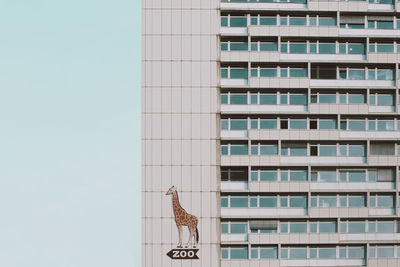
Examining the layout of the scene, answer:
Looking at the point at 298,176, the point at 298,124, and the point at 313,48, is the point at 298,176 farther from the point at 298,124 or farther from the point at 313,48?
the point at 313,48

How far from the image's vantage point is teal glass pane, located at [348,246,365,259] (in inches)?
1657

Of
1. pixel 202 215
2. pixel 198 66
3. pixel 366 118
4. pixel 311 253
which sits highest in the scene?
pixel 198 66

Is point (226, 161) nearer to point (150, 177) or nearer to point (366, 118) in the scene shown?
point (150, 177)

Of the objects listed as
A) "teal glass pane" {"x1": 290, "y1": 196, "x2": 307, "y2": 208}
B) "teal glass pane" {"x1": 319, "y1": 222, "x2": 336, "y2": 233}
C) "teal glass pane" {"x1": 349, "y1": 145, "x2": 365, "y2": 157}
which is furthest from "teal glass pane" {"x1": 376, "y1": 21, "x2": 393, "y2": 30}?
"teal glass pane" {"x1": 319, "y1": 222, "x2": 336, "y2": 233}

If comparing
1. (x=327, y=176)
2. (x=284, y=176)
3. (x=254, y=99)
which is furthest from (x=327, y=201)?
(x=254, y=99)

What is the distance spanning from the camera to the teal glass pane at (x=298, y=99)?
140 ft

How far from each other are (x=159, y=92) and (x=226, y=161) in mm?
7184

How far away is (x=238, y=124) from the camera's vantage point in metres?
42.3

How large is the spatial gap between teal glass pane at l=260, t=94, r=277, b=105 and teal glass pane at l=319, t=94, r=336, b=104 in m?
3.62

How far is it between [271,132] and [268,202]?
17.3 ft

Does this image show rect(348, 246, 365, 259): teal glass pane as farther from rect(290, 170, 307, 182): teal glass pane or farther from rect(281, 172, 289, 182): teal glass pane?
rect(281, 172, 289, 182): teal glass pane

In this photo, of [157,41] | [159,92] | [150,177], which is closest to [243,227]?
[150,177]

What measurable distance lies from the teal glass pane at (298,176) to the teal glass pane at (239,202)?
3.91 m

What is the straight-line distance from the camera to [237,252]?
41.6 m
